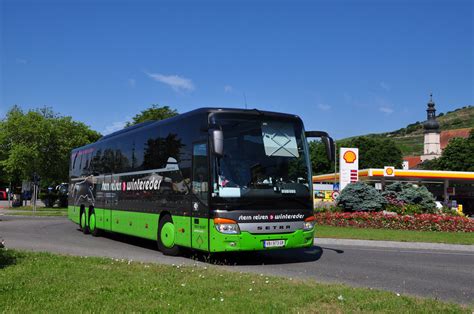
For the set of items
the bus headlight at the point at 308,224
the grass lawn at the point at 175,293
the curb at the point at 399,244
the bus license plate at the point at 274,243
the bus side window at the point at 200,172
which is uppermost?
the bus side window at the point at 200,172

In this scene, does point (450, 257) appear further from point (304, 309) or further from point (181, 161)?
point (304, 309)

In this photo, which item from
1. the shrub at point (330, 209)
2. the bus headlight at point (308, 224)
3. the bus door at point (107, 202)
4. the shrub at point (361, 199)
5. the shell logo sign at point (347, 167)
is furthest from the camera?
the shell logo sign at point (347, 167)

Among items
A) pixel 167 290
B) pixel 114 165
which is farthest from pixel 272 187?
pixel 114 165

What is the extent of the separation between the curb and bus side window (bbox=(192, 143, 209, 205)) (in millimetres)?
7322

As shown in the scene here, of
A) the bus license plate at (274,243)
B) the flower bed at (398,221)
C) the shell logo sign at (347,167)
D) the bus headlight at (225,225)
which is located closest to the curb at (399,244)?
the flower bed at (398,221)

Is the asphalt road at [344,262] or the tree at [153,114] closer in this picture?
the asphalt road at [344,262]

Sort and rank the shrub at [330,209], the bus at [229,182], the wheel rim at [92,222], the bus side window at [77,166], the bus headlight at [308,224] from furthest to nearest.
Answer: the shrub at [330,209]
the bus side window at [77,166]
the wheel rim at [92,222]
the bus headlight at [308,224]
the bus at [229,182]

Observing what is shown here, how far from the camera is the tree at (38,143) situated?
41.2m

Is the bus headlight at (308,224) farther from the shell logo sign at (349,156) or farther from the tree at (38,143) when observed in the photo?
the tree at (38,143)

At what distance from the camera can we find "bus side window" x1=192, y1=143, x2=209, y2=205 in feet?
36.3

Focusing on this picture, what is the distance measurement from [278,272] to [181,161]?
11.7 ft

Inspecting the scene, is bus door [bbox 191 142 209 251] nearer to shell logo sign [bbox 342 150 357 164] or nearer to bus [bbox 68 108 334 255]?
bus [bbox 68 108 334 255]

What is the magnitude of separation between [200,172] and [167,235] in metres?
2.44

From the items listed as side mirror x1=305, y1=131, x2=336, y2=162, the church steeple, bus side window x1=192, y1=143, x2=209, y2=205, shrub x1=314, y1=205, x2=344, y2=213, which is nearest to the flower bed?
shrub x1=314, y1=205, x2=344, y2=213
